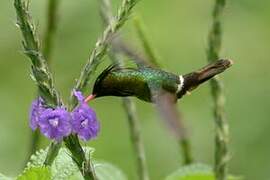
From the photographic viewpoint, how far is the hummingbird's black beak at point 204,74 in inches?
78.6

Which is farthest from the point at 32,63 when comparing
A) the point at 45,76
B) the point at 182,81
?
the point at 182,81

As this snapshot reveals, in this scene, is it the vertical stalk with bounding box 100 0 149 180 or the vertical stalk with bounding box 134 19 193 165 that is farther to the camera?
the vertical stalk with bounding box 134 19 193 165

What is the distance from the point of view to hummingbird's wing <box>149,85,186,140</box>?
1.67 m

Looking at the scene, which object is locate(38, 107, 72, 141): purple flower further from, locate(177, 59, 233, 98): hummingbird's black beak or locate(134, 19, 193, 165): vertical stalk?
locate(134, 19, 193, 165): vertical stalk

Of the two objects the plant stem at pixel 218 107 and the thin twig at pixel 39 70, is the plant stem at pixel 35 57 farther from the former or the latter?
the plant stem at pixel 218 107

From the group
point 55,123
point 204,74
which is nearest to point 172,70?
point 204,74

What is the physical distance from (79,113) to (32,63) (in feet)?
0.50

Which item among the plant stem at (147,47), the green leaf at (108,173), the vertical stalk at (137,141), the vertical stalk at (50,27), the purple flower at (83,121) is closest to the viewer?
the purple flower at (83,121)

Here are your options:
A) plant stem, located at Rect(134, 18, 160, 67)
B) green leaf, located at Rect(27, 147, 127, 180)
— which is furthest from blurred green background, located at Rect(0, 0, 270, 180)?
green leaf, located at Rect(27, 147, 127, 180)

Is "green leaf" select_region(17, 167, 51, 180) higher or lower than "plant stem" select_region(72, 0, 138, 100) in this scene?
lower

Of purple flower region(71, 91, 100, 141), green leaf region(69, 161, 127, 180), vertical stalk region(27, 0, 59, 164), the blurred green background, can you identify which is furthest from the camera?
the blurred green background

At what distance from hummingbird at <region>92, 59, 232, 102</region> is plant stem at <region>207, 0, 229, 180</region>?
15.5 inches

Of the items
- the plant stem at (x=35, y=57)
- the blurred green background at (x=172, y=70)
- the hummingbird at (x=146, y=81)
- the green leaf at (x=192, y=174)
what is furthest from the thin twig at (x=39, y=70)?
the blurred green background at (x=172, y=70)

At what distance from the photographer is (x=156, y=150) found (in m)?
4.61
